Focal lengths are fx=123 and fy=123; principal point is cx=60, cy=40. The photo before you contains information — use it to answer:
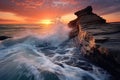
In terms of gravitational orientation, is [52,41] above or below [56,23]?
below

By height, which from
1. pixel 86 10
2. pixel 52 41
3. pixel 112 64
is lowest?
pixel 52 41

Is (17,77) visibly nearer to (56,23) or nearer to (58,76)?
(58,76)

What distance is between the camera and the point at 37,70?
628cm

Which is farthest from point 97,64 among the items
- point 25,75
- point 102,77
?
point 25,75

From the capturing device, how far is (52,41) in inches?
591

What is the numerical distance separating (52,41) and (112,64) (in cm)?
1020

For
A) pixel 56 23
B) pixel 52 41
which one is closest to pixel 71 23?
pixel 56 23

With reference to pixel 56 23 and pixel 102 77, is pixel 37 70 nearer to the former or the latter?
pixel 102 77

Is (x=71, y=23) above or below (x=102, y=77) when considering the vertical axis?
above

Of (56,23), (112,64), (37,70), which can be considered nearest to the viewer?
(112,64)

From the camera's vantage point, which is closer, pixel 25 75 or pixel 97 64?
pixel 25 75

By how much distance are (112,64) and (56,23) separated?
15.1m

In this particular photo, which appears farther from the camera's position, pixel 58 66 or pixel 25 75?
pixel 58 66

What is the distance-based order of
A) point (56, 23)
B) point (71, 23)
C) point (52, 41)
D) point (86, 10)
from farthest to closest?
point (56, 23) → point (71, 23) → point (86, 10) → point (52, 41)
